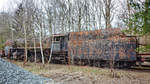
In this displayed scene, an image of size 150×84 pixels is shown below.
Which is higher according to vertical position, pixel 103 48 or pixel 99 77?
pixel 103 48

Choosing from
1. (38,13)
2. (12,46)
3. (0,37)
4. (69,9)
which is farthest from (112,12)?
(0,37)

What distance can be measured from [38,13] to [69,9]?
10937 millimetres

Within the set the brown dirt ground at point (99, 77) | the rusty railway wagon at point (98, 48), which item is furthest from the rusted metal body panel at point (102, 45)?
the brown dirt ground at point (99, 77)

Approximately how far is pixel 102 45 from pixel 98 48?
397mm

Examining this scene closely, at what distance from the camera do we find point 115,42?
8672 mm

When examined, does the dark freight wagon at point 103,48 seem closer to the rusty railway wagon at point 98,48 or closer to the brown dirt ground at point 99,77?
the rusty railway wagon at point 98,48

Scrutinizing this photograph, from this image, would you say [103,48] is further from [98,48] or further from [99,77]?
[99,77]

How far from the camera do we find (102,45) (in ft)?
30.4

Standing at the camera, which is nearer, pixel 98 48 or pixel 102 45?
pixel 102 45

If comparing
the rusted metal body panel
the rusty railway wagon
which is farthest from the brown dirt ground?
the rusted metal body panel

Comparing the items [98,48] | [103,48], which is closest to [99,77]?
[103,48]

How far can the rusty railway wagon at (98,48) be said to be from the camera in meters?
8.28

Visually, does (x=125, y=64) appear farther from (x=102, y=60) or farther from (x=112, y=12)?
(x=112, y=12)

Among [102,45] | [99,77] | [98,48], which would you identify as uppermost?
[102,45]
